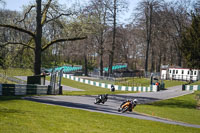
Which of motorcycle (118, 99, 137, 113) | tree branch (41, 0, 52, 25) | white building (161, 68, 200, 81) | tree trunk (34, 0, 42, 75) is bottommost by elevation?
motorcycle (118, 99, 137, 113)

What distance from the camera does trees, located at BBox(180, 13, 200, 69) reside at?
27.8 metres

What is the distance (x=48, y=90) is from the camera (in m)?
24.6

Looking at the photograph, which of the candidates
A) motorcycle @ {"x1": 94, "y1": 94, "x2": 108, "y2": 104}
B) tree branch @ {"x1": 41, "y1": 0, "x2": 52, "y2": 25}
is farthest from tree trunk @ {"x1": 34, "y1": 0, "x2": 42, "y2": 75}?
motorcycle @ {"x1": 94, "y1": 94, "x2": 108, "y2": 104}

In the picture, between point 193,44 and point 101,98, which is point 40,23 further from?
point 193,44

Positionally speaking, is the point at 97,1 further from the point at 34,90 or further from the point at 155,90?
the point at 34,90

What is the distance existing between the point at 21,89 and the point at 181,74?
33011mm

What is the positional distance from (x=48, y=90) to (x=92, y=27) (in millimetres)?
7231

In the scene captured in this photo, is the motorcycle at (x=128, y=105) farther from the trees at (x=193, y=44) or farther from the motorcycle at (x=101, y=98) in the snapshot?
the trees at (x=193, y=44)

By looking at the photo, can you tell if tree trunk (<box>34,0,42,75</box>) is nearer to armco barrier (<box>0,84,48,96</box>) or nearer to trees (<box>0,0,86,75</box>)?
trees (<box>0,0,86,75</box>)

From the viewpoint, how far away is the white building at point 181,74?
44.8m

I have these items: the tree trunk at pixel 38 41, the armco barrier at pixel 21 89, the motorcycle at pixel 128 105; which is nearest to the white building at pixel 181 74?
the tree trunk at pixel 38 41

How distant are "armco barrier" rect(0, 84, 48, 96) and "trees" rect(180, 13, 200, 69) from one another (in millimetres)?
15998

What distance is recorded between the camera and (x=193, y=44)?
2808 cm

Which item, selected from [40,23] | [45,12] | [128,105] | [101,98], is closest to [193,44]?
[101,98]
